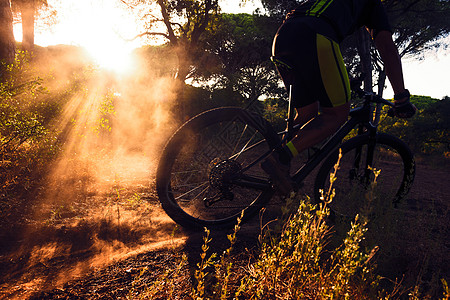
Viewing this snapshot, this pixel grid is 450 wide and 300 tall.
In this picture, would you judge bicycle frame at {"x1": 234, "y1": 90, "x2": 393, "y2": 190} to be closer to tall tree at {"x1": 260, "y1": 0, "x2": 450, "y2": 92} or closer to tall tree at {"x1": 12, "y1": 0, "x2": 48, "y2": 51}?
tall tree at {"x1": 260, "y1": 0, "x2": 450, "y2": 92}

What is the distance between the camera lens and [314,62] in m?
2.19

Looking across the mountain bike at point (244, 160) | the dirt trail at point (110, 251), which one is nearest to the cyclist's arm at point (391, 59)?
the mountain bike at point (244, 160)

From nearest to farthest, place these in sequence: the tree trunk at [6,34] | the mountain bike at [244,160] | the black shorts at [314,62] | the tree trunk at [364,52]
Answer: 1. the black shorts at [314,62]
2. the mountain bike at [244,160]
3. the tree trunk at [6,34]
4. the tree trunk at [364,52]

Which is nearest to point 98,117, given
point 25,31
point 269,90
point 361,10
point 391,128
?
point 361,10

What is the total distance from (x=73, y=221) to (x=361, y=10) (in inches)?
146

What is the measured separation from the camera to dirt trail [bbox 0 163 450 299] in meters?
1.69

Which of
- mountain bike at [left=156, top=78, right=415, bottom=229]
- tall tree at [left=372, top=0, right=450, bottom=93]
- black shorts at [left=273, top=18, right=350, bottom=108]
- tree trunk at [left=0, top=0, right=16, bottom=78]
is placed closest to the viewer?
black shorts at [left=273, top=18, right=350, bottom=108]

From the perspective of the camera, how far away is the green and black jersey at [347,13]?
87.8 inches

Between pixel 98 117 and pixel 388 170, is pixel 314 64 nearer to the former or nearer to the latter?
A: pixel 98 117

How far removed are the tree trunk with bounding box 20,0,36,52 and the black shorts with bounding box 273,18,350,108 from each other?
14.0m

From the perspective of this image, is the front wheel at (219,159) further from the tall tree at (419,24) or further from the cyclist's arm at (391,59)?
the tall tree at (419,24)

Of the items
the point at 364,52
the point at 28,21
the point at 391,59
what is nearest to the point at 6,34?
the point at 391,59

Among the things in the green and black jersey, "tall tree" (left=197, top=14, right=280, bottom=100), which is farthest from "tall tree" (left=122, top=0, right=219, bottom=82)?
the green and black jersey

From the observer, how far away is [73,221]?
2.73m
